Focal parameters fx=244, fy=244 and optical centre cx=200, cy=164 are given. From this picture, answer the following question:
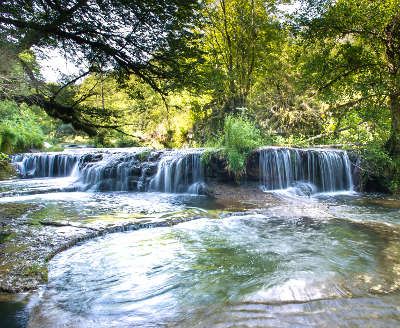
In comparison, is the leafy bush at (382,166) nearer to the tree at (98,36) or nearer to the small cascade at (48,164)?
the tree at (98,36)

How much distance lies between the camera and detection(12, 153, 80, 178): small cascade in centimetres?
1360

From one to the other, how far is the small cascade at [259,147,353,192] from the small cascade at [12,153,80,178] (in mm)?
10298

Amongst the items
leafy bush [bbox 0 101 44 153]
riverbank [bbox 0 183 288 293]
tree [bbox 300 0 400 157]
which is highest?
tree [bbox 300 0 400 157]

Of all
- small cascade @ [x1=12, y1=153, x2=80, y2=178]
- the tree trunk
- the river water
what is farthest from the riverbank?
small cascade @ [x1=12, y1=153, x2=80, y2=178]

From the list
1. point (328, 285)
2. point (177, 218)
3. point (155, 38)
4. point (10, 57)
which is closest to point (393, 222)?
point (328, 285)

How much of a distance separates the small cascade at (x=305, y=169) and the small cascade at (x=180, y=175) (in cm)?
264

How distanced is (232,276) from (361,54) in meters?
8.50

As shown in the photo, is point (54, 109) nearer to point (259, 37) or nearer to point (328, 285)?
point (328, 285)

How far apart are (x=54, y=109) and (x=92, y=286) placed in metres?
2.18

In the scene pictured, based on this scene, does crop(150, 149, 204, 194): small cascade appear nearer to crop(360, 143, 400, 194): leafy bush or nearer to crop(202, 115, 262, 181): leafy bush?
crop(202, 115, 262, 181): leafy bush

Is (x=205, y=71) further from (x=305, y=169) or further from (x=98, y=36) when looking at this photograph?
(x=305, y=169)

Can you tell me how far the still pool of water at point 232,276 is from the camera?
2359 mm

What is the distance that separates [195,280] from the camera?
3166mm

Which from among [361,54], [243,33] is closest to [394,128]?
[361,54]
